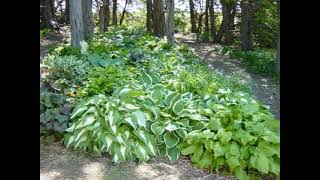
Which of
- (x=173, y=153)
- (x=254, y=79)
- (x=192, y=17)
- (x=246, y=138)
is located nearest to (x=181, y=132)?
(x=173, y=153)

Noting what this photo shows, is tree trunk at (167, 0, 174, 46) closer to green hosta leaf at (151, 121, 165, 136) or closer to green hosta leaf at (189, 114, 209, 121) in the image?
green hosta leaf at (189, 114, 209, 121)

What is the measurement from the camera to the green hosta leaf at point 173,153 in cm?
356

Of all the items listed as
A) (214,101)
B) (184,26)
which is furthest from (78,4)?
(184,26)

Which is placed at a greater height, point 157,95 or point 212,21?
point 212,21

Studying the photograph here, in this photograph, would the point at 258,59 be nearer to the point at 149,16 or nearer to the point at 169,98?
the point at 169,98

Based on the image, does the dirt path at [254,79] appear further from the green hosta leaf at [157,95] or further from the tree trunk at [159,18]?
the green hosta leaf at [157,95]

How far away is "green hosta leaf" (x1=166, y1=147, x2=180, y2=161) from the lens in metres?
3.56

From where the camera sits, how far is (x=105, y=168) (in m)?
3.29

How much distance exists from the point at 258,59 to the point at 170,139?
294 inches

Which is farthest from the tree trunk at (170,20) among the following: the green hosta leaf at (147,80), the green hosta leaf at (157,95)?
the green hosta leaf at (157,95)
